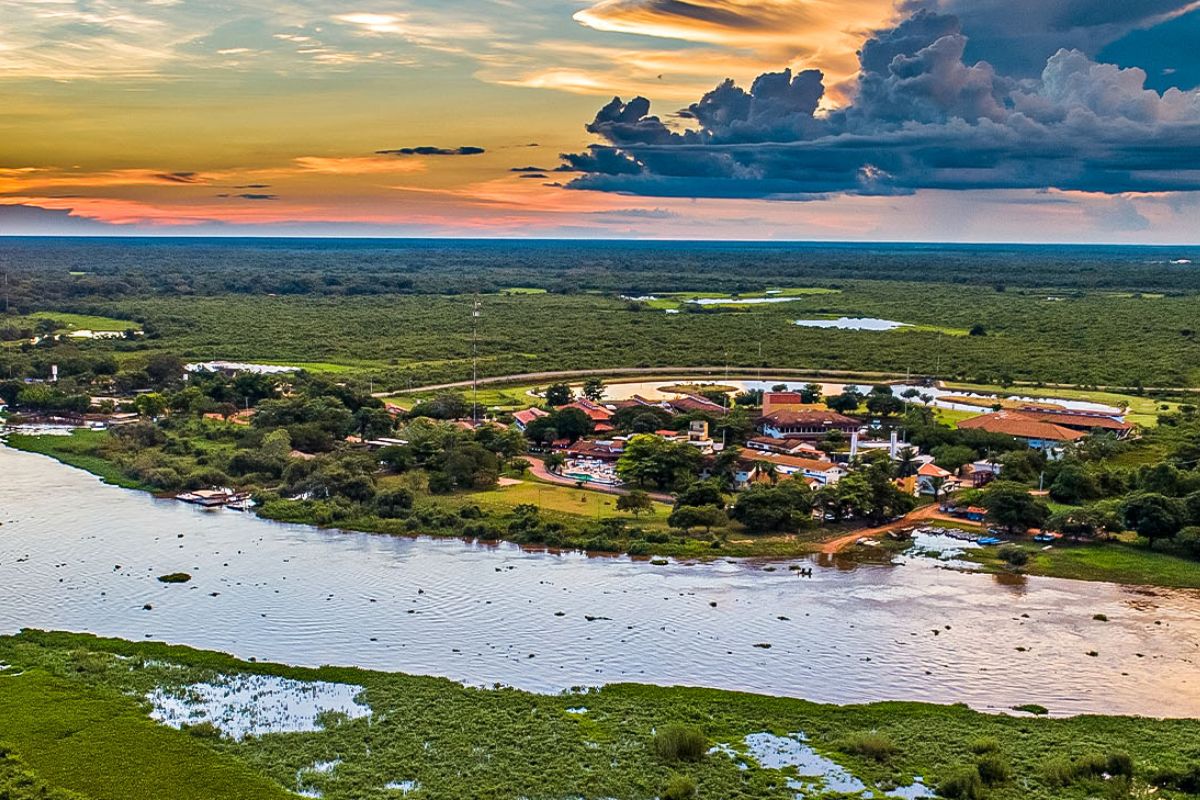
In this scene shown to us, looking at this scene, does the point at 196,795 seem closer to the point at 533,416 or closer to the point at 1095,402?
the point at 533,416

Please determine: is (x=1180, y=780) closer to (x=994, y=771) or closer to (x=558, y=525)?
(x=994, y=771)

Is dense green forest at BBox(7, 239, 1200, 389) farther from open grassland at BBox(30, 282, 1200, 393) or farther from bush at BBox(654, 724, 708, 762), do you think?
bush at BBox(654, 724, 708, 762)

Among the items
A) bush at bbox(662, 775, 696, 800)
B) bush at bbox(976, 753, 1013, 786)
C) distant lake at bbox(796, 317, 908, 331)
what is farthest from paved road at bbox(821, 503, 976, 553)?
distant lake at bbox(796, 317, 908, 331)

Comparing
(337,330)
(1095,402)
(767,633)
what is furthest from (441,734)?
(337,330)

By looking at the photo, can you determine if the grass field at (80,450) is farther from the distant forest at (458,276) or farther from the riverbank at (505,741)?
the distant forest at (458,276)

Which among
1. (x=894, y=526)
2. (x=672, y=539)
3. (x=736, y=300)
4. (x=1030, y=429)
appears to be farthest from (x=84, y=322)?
(x=894, y=526)

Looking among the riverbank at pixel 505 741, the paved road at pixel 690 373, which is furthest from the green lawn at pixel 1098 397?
the riverbank at pixel 505 741
